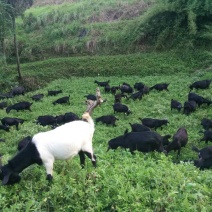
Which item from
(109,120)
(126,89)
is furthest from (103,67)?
(109,120)

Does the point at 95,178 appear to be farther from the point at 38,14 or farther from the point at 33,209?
the point at 38,14

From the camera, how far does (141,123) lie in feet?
49.4

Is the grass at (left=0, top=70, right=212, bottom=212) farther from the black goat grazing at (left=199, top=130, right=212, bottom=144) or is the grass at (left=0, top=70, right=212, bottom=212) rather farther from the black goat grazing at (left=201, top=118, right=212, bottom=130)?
the black goat grazing at (left=201, top=118, right=212, bottom=130)

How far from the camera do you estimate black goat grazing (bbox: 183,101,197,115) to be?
51.5 feet

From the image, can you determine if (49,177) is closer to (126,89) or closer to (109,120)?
(109,120)

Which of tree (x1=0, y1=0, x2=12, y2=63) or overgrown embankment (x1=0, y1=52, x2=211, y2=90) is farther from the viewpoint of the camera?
overgrown embankment (x1=0, y1=52, x2=211, y2=90)

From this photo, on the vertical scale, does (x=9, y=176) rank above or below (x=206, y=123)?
above

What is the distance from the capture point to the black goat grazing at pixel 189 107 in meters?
15.7

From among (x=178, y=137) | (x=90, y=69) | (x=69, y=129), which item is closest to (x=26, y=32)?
(x=90, y=69)

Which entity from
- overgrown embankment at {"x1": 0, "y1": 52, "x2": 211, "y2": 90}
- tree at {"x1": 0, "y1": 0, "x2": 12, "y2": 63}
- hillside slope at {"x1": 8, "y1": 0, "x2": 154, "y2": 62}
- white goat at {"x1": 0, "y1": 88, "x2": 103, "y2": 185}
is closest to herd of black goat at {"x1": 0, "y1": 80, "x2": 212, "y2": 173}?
white goat at {"x1": 0, "y1": 88, "x2": 103, "y2": 185}

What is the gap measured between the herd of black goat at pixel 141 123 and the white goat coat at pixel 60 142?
2.59 m

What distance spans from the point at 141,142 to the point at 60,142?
465 centimetres

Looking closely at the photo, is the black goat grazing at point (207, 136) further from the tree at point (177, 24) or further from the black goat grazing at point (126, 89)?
the tree at point (177, 24)

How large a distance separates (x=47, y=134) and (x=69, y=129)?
45 centimetres
